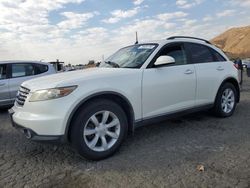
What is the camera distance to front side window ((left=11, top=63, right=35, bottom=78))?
8.27m

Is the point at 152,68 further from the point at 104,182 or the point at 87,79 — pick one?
the point at 104,182

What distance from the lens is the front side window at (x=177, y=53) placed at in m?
5.06

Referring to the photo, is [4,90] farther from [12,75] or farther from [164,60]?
[164,60]

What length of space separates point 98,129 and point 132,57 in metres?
1.58

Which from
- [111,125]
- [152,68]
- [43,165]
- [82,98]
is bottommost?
[43,165]

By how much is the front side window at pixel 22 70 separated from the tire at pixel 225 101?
5521 millimetres

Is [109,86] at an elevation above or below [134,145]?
above

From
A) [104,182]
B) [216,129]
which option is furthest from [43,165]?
[216,129]

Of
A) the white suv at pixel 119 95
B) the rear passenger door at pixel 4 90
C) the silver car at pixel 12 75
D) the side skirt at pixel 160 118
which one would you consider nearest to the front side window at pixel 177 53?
the white suv at pixel 119 95

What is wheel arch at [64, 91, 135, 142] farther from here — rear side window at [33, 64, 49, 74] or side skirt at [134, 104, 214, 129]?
rear side window at [33, 64, 49, 74]

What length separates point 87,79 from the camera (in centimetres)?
396

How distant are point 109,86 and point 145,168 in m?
1.23

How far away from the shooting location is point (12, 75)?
818 centimetres

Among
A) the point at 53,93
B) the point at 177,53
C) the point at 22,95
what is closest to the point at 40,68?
the point at 22,95
